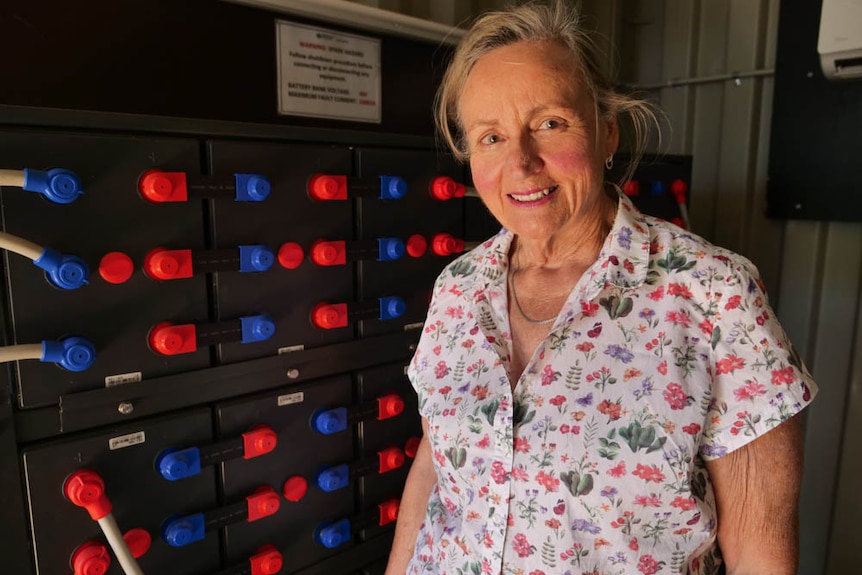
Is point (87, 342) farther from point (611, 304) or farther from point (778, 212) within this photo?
point (778, 212)

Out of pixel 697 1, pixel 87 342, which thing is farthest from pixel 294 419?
pixel 697 1

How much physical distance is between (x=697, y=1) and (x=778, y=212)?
772mm

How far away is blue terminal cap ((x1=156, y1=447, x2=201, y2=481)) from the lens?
95 cm

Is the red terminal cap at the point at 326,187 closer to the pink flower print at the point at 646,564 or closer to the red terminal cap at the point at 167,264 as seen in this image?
the red terminal cap at the point at 167,264

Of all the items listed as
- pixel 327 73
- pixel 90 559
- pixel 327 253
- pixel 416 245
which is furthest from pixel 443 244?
pixel 90 559

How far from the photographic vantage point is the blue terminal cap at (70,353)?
0.82 meters

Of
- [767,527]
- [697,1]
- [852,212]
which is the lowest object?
[767,527]

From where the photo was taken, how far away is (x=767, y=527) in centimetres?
79

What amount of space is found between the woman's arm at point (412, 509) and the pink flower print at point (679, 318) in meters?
0.50

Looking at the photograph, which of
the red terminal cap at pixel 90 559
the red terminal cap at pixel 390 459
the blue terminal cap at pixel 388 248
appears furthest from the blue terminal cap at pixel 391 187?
the red terminal cap at pixel 90 559

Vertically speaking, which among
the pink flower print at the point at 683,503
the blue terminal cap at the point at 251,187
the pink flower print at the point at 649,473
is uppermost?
the blue terminal cap at the point at 251,187

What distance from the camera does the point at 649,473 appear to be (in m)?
0.78

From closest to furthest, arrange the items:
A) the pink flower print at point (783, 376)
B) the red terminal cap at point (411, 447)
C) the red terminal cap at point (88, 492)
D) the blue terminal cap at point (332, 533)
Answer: the pink flower print at point (783, 376), the red terminal cap at point (88, 492), the blue terminal cap at point (332, 533), the red terminal cap at point (411, 447)

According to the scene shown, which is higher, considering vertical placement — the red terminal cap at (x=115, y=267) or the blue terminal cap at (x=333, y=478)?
the red terminal cap at (x=115, y=267)
